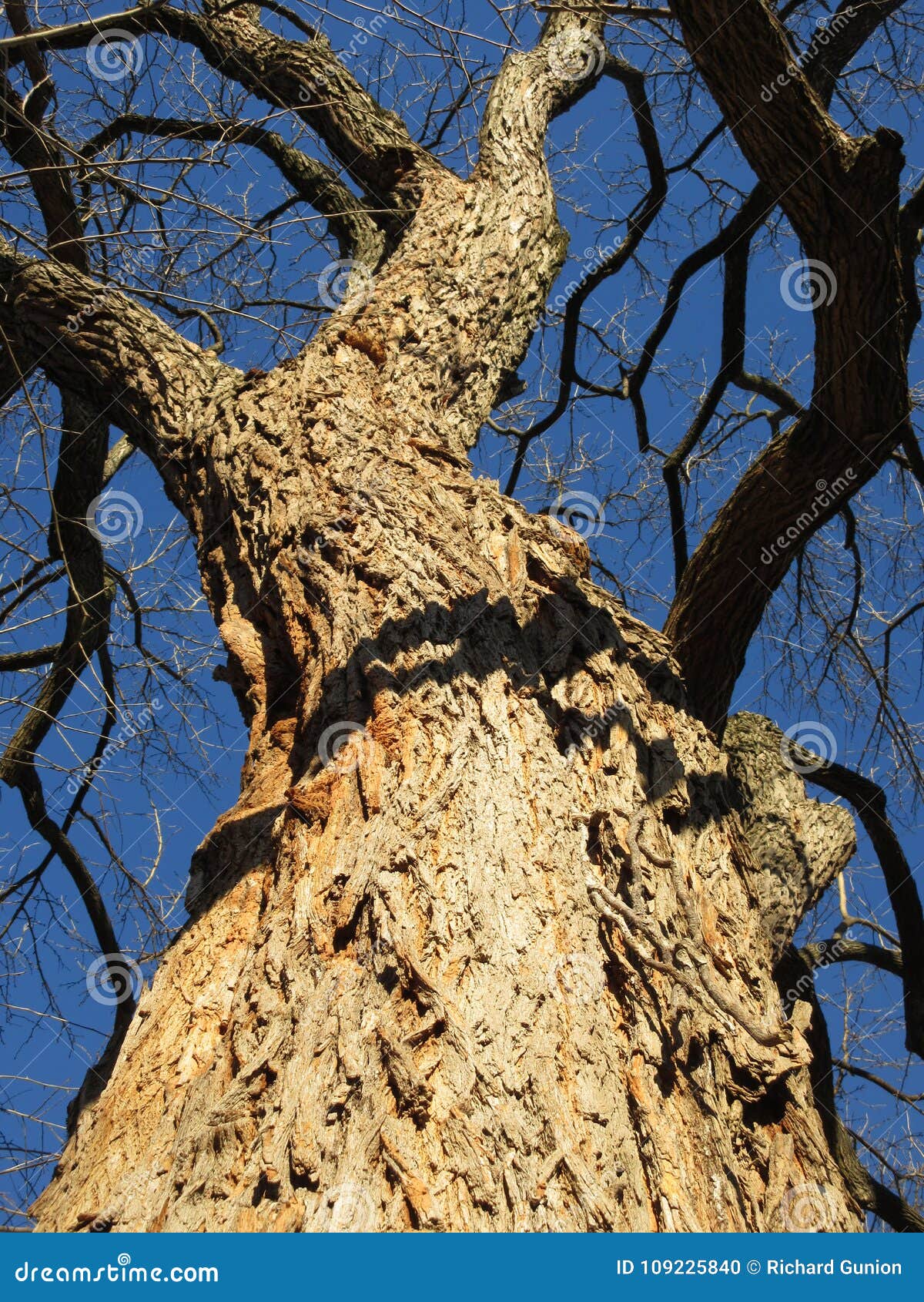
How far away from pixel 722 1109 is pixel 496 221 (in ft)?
9.51

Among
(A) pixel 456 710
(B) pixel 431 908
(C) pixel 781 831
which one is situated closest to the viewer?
(B) pixel 431 908

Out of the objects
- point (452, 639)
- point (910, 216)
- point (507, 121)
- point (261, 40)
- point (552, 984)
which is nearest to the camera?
point (552, 984)

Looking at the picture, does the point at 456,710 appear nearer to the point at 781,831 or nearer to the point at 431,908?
the point at 431,908

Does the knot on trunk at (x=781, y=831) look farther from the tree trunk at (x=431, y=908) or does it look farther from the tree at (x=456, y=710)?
the tree trunk at (x=431, y=908)

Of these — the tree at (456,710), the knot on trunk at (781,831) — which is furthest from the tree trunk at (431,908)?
the knot on trunk at (781,831)

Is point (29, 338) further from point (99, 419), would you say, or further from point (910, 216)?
point (910, 216)

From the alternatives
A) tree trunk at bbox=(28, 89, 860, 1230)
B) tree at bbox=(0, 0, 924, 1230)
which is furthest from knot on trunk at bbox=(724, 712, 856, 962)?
tree trunk at bbox=(28, 89, 860, 1230)

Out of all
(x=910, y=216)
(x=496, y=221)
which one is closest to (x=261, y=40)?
(x=496, y=221)

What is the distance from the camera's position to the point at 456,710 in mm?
2070

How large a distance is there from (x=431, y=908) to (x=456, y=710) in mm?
478

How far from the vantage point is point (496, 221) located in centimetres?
367

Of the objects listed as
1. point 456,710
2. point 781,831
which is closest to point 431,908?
point 456,710

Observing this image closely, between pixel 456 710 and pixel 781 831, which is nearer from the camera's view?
pixel 456 710

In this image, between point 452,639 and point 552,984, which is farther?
point 452,639
